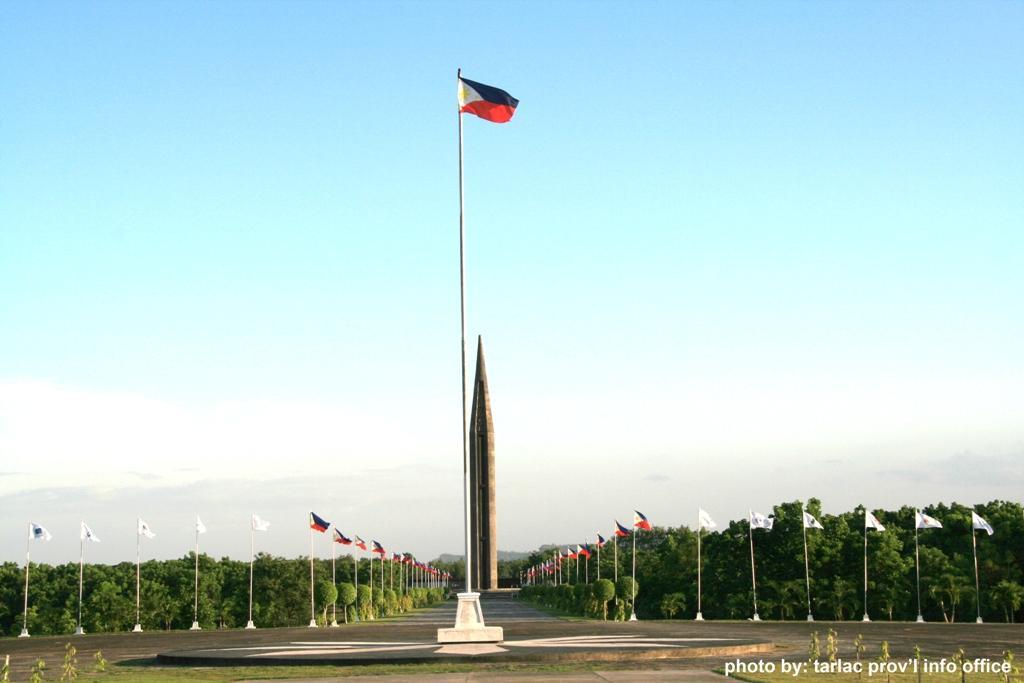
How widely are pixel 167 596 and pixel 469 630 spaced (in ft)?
216

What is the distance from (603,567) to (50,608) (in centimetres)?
4780

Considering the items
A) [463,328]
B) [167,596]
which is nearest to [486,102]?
[463,328]

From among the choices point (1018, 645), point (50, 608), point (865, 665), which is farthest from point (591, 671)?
point (50, 608)

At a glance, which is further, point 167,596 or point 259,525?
point 167,596

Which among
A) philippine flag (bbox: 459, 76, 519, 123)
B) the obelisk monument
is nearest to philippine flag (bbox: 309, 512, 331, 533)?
philippine flag (bbox: 459, 76, 519, 123)

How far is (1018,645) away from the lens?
2912 centimetres

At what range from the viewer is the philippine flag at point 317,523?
53125 mm

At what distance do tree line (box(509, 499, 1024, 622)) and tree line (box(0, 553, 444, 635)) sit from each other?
2012 cm

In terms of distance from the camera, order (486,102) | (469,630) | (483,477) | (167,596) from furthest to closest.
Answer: (483,477)
(167,596)
(486,102)
(469,630)

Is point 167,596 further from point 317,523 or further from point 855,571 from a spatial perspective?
point 855,571

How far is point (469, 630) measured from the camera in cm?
2728

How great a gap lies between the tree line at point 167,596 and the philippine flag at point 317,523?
47.5 feet

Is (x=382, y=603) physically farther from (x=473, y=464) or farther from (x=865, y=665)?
(x=473, y=464)

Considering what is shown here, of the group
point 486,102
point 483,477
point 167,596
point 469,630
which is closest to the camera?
point 469,630
